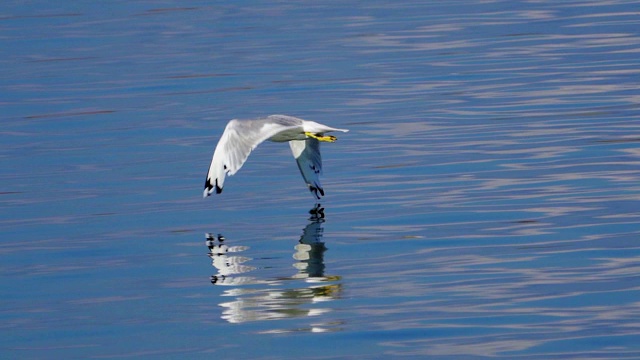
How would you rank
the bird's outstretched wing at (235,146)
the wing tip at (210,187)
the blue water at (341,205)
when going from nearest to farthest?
1. the blue water at (341,205)
2. the wing tip at (210,187)
3. the bird's outstretched wing at (235,146)

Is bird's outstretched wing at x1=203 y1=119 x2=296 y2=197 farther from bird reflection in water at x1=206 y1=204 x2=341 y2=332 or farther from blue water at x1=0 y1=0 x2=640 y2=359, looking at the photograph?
bird reflection in water at x1=206 y1=204 x2=341 y2=332

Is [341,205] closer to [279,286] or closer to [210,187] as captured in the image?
[210,187]

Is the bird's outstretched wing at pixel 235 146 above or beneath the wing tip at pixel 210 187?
above

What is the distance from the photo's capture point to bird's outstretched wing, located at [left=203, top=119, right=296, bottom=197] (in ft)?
36.6

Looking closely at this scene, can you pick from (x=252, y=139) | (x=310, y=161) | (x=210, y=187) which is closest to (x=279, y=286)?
(x=210, y=187)

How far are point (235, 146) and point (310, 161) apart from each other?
1.16m

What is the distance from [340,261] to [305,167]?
2642 mm

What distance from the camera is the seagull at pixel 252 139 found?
11.2 m

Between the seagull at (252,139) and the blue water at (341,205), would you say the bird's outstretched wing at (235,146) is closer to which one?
the seagull at (252,139)

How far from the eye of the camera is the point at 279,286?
29.7 ft

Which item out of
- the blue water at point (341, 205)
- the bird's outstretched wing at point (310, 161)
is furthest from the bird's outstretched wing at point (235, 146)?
the bird's outstretched wing at point (310, 161)

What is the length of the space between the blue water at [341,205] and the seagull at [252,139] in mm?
308

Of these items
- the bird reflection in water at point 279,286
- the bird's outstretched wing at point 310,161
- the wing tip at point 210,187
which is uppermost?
the bird's outstretched wing at point 310,161

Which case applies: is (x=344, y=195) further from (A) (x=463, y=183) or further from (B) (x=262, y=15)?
(B) (x=262, y=15)
